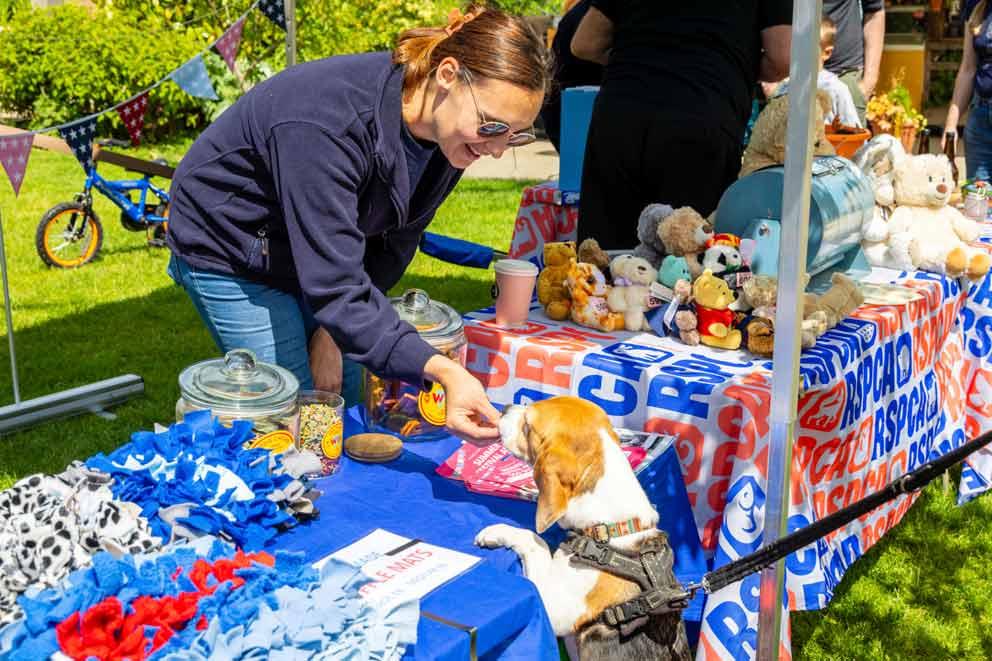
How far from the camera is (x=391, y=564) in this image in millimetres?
1492

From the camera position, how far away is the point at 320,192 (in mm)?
1748

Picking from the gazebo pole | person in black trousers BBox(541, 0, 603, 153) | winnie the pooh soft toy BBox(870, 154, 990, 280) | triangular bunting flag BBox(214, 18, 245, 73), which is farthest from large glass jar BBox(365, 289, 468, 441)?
person in black trousers BBox(541, 0, 603, 153)

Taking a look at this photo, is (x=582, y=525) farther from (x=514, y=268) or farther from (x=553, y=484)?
(x=514, y=268)

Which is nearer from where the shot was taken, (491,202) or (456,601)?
(456,601)

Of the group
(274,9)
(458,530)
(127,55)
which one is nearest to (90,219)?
Answer: (274,9)

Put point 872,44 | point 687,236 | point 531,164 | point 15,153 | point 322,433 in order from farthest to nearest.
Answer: point 531,164, point 872,44, point 15,153, point 687,236, point 322,433

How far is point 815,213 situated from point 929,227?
756 mm

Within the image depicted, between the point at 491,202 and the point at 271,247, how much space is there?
280 inches

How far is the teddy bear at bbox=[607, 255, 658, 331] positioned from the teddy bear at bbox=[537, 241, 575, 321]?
130 mm

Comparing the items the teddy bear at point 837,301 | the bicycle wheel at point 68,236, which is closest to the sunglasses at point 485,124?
the teddy bear at point 837,301

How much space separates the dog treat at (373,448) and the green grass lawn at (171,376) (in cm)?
149

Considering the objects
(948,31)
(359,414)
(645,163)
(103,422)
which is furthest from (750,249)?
(948,31)

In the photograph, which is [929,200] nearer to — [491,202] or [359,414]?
[359,414]

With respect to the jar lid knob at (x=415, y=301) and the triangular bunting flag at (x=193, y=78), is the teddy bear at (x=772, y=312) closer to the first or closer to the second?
the jar lid knob at (x=415, y=301)
